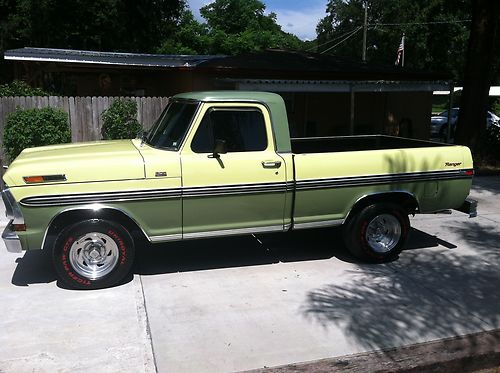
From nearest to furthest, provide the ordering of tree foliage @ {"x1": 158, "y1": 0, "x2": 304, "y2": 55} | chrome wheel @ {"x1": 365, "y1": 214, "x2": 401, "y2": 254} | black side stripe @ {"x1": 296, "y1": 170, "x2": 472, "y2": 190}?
1. black side stripe @ {"x1": 296, "y1": 170, "x2": 472, "y2": 190}
2. chrome wheel @ {"x1": 365, "y1": 214, "x2": 401, "y2": 254}
3. tree foliage @ {"x1": 158, "y1": 0, "x2": 304, "y2": 55}

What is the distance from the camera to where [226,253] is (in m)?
6.53

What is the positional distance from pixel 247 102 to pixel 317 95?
999 centimetres

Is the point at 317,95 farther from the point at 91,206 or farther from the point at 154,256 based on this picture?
the point at 91,206

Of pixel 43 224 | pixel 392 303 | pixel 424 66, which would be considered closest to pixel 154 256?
pixel 43 224

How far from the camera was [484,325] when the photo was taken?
4.68 meters

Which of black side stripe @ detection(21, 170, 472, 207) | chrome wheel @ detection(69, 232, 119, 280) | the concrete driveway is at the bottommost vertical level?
the concrete driveway

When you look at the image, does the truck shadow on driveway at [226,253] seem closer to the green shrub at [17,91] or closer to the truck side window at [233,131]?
the truck side window at [233,131]

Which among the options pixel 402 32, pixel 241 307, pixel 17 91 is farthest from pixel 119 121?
pixel 402 32

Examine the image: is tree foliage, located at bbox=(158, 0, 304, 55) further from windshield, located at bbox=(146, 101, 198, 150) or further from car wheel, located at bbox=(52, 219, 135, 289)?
car wheel, located at bbox=(52, 219, 135, 289)

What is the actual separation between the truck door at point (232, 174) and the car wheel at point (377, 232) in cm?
95

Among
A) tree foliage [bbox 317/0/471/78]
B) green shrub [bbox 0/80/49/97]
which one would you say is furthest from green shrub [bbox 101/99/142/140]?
tree foliage [bbox 317/0/471/78]

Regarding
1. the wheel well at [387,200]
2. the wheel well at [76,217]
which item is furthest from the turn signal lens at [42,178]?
the wheel well at [387,200]

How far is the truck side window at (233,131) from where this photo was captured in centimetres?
544

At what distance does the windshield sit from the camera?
5.48 m
